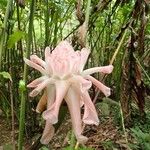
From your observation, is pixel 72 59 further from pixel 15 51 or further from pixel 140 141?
pixel 15 51

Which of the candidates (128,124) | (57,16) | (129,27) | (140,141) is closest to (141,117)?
(128,124)

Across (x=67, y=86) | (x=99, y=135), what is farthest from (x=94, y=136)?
(x=67, y=86)

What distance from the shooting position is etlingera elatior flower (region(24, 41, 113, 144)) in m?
0.54

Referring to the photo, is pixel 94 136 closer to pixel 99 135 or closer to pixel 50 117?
pixel 99 135

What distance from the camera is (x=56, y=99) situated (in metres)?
0.54

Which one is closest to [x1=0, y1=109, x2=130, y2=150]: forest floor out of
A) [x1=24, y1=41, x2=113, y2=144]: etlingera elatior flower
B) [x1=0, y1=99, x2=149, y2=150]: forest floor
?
[x1=0, y1=99, x2=149, y2=150]: forest floor

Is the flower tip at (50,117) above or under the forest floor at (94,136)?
above

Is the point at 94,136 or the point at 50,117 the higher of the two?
the point at 50,117

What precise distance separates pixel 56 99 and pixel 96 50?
3550 mm

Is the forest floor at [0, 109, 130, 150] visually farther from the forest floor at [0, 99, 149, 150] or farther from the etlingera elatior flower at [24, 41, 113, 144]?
the etlingera elatior flower at [24, 41, 113, 144]

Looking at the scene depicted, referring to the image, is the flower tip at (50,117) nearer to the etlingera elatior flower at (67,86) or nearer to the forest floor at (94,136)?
the etlingera elatior flower at (67,86)

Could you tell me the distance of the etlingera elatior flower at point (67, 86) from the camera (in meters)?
0.54

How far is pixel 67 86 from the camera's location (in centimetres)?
56

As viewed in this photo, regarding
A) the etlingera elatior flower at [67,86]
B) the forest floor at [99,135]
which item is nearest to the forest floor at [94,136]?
the forest floor at [99,135]
